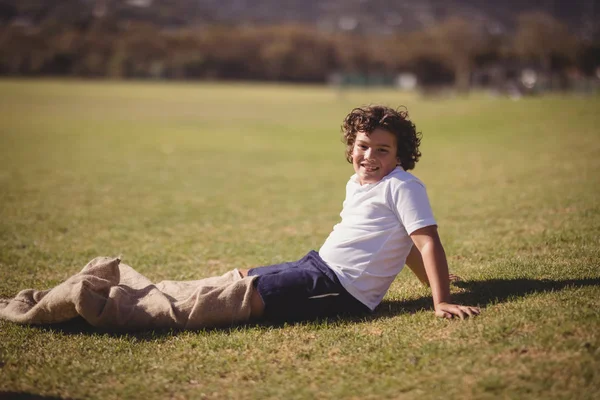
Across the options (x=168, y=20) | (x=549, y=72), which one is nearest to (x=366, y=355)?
(x=549, y=72)

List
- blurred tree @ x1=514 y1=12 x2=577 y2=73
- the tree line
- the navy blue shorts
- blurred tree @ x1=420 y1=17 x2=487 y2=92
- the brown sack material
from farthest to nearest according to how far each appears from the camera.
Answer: the tree line, blurred tree @ x1=420 y1=17 x2=487 y2=92, blurred tree @ x1=514 y1=12 x2=577 y2=73, the navy blue shorts, the brown sack material

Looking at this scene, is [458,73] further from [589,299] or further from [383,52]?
[589,299]

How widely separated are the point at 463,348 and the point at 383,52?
109m

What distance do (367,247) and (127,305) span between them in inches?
64.3

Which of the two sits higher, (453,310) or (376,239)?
(376,239)

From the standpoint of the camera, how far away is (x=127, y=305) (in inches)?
154

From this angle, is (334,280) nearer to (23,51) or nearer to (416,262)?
(416,262)

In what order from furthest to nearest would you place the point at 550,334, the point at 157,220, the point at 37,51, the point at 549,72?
the point at 37,51, the point at 549,72, the point at 157,220, the point at 550,334

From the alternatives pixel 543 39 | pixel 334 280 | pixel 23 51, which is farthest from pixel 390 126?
pixel 23 51

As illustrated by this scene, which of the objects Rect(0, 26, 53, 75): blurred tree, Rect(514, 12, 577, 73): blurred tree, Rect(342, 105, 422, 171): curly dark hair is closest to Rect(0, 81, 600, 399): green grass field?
Rect(342, 105, 422, 171): curly dark hair

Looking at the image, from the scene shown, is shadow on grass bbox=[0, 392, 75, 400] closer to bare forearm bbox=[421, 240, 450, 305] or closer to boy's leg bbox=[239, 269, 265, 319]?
boy's leg bbox=[239, 269, 265, 319]

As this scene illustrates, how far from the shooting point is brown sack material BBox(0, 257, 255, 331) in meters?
3.78

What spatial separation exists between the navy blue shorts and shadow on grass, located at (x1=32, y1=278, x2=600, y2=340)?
106mm

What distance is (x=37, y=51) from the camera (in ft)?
341
